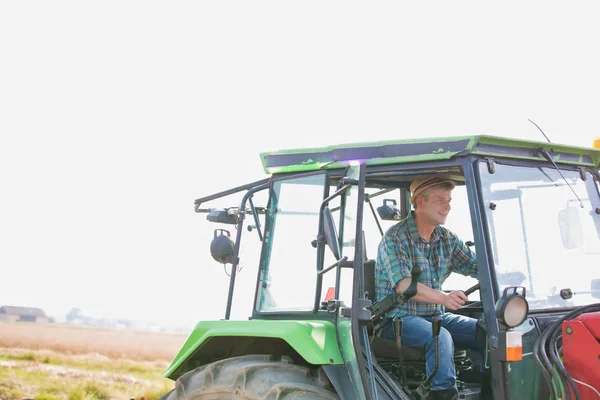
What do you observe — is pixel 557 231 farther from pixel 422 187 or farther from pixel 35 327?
pixel 35 327

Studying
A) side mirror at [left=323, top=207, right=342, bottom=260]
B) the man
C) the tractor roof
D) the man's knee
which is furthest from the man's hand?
the tractor roof

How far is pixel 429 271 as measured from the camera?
204 inches

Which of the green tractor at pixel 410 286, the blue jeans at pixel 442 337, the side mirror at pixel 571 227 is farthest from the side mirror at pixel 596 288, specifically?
the blue jeans at pixel 442 337

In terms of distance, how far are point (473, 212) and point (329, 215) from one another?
875 mm

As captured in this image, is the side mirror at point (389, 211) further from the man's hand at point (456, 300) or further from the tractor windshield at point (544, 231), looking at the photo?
the man's hand at point (456, 300)

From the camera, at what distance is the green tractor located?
14.5 feet

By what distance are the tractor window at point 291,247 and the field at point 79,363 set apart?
9107 mm

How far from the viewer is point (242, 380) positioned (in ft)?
15.5

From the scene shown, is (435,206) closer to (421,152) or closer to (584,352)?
(421,152)

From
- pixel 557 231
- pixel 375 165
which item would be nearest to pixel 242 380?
pixel 375 165

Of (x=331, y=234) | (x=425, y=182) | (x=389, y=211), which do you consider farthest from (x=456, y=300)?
(x=389, y=211)

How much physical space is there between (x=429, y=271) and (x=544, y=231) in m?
0.79

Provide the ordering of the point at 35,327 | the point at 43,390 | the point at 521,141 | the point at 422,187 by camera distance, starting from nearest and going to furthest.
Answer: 1. the point at 521,141
2. the point at 422,187
3. the point at 43,390
4. the point at 35,327

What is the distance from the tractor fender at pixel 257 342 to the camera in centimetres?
456
